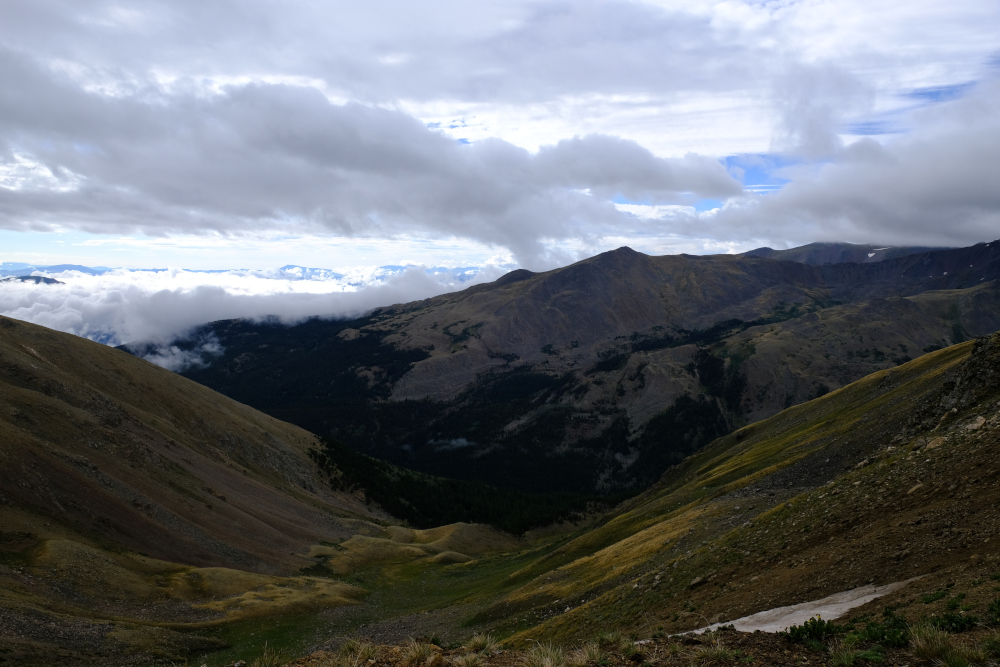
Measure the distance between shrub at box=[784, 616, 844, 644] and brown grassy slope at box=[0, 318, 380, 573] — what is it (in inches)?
2734

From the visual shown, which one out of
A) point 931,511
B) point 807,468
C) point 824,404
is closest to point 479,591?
point 807,468

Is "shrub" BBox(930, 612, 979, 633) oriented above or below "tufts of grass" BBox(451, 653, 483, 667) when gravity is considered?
above

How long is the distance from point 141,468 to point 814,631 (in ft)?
309

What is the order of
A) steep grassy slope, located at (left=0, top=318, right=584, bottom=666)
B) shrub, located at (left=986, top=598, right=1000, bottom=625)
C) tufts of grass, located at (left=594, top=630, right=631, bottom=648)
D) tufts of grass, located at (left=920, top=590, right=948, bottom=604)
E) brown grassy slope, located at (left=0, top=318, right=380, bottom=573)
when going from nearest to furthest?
shrub, located at (left=986, top=598, right=1000, bottom=625) < tufts of grass, located at (left=920, top=590, right=948, bottom=604) < tufts of grass, located at (left=594, top=630, right=631, bottom=648) < steep grassy slope, located at (left=0, top=318, right=584, bottom=666) < brown grassy slope, located at (left=0, top=318, right=380, bottom=573)

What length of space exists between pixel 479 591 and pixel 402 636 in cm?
2010

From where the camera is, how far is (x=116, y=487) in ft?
243

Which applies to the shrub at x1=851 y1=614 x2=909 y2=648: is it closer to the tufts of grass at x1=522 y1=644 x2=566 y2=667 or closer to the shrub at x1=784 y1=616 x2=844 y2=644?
the shrub at x1=784 y1=616 x2=844 y2=644

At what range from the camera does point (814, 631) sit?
1582 cm

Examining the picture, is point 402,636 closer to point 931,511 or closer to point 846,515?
point 846,515

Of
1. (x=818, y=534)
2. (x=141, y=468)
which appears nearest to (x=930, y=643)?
(x=818, y=534)

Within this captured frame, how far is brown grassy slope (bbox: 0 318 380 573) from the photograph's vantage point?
6562 cm

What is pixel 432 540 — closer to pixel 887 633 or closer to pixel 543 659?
pixel 543 659

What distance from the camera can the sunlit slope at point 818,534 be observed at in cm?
2183

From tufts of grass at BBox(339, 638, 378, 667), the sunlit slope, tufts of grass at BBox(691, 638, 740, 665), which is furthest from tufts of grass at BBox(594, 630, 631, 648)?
the sunlit slope
